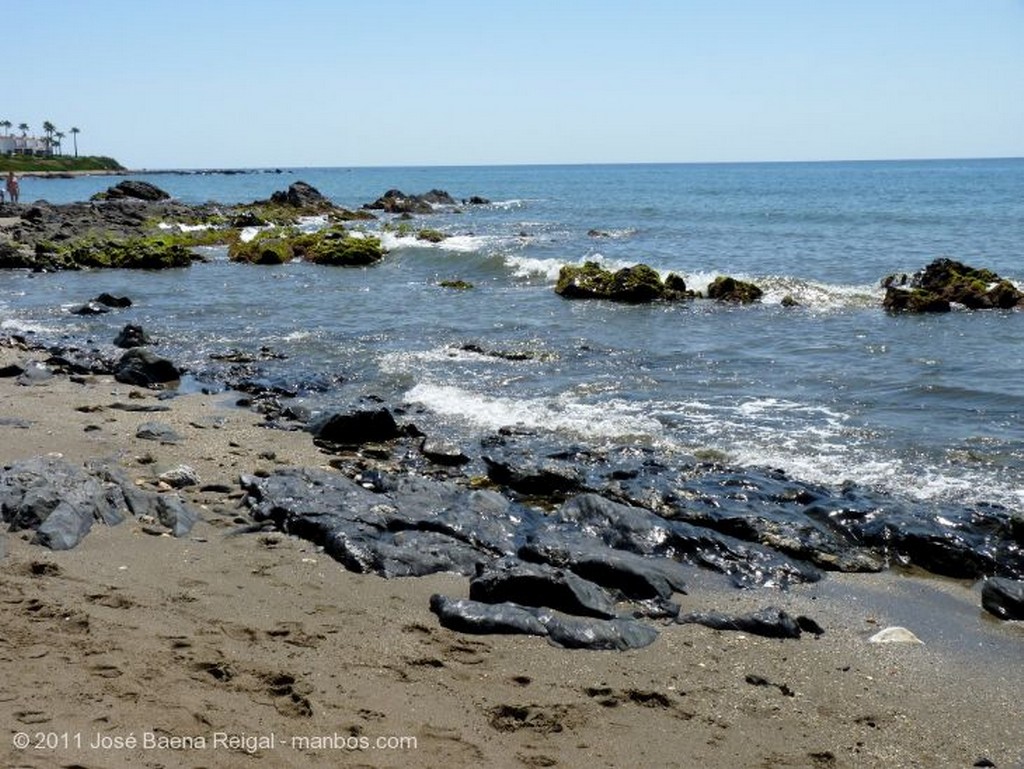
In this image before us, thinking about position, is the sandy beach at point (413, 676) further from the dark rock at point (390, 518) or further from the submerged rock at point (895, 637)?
the dark rock at point (390, 518)

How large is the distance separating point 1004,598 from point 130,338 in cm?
1547

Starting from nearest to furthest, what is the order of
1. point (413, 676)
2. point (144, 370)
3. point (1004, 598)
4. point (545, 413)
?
point (413, 676), point (1004, 598), point (545, 413), point (144, 370)

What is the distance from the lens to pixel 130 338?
17969 mm

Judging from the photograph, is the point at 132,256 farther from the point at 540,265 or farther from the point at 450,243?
the point at 540,265

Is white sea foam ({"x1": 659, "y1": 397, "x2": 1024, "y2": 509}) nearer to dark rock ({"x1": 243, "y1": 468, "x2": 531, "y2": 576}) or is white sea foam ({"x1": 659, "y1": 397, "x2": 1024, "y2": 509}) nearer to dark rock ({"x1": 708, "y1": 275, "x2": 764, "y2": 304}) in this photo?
dark rock ({"x1": 243, "y1": 468, "x2": 531, "y2": 576})

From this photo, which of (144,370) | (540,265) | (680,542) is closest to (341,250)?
(540,265)

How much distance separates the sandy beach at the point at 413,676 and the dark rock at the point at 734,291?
17363 mm

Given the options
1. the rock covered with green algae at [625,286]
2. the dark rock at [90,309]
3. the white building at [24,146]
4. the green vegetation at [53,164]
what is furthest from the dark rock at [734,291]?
the white building at [24,146]

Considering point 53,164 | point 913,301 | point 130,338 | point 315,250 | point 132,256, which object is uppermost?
point 53,164

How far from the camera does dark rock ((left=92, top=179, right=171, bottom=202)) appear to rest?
6522cm

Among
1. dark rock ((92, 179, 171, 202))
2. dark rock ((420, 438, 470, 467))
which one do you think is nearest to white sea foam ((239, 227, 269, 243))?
dark rock ((92, 179, 171, 202))

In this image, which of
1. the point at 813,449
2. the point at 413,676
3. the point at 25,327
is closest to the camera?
the point at 413,676

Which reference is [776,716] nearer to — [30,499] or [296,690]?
[296,690]

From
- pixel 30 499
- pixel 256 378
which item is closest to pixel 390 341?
pixel 256 378
